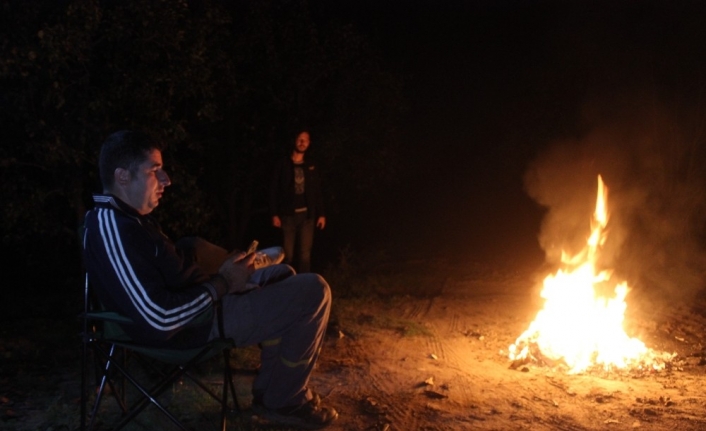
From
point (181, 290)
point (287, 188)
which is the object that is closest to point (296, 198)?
point (287, 188)

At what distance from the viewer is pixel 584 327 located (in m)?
4.95

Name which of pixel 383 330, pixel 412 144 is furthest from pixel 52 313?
pixel 412 144

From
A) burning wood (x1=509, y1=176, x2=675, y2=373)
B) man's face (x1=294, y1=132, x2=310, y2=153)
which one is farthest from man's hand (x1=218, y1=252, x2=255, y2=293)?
man's face (x1=294, y1=132, x2=310, y2=153)

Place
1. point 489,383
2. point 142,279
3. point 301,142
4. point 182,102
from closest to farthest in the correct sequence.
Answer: point 142,279
point 489,383
point 301,142
point 182,102

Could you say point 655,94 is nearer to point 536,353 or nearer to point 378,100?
point 378,100

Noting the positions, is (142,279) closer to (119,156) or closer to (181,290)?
(181,290)

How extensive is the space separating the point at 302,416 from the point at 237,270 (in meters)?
0.92

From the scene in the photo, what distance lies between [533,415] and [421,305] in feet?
9.20

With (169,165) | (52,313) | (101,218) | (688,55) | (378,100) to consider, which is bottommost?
(52,313)

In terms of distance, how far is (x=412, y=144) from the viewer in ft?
47.8

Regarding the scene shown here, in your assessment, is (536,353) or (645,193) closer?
(536,353)

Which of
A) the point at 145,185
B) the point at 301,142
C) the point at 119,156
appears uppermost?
the point at 301,142

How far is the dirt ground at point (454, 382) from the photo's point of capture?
363cm

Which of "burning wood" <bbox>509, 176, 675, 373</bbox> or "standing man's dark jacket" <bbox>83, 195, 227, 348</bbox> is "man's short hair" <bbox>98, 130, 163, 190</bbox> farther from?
"burning wood" <bbox>509, 176, 675, 373</bbox>
